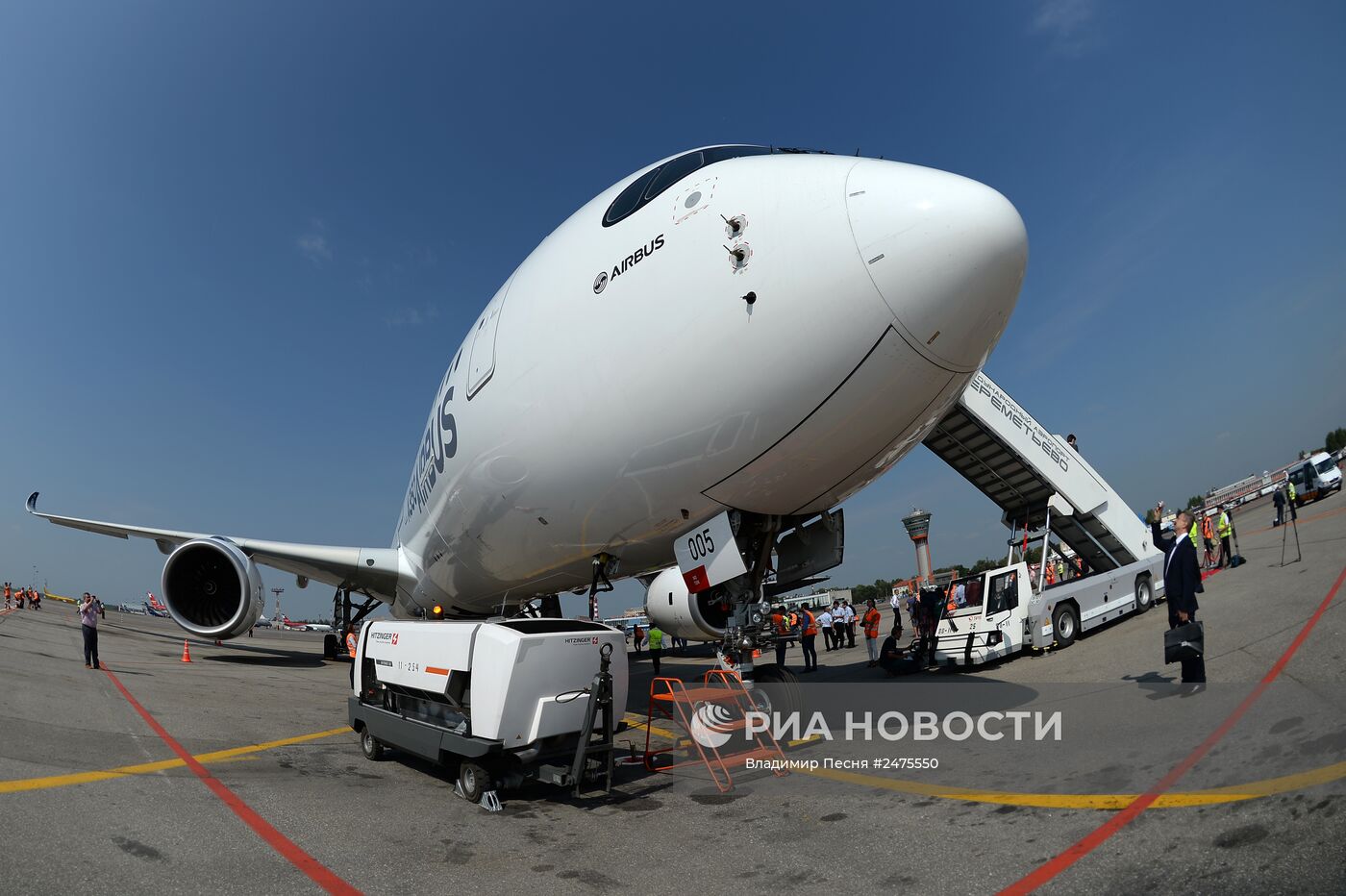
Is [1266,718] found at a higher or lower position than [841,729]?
higher

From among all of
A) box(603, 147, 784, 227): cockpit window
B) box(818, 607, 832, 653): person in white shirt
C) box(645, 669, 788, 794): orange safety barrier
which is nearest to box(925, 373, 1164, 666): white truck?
box(645, 669, 788, 794): orange safety barrier

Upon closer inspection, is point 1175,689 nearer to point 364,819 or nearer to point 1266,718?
point 1266,718

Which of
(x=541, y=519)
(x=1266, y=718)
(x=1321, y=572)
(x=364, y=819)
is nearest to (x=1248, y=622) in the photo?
(x=1321, y=572)

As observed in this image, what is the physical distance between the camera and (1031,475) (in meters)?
14.4

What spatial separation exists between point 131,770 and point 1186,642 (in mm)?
8897

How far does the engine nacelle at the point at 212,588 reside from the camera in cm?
1377

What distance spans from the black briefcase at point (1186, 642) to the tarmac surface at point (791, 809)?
353 millimetres

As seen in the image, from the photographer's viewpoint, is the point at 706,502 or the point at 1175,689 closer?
the point at 706,502

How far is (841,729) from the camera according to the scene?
7492 mm

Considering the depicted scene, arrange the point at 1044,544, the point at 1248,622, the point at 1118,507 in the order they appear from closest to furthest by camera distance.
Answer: the point at 1248,622, the point at 1044,544, the point at 1118,507

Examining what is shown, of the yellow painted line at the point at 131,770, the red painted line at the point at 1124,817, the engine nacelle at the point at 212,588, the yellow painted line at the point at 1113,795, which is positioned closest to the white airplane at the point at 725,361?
the yellow painted line at the point at 1113,795

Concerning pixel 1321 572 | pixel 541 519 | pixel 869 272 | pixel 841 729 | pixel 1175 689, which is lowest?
pixel 841 729

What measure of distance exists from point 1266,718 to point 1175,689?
1803mm
